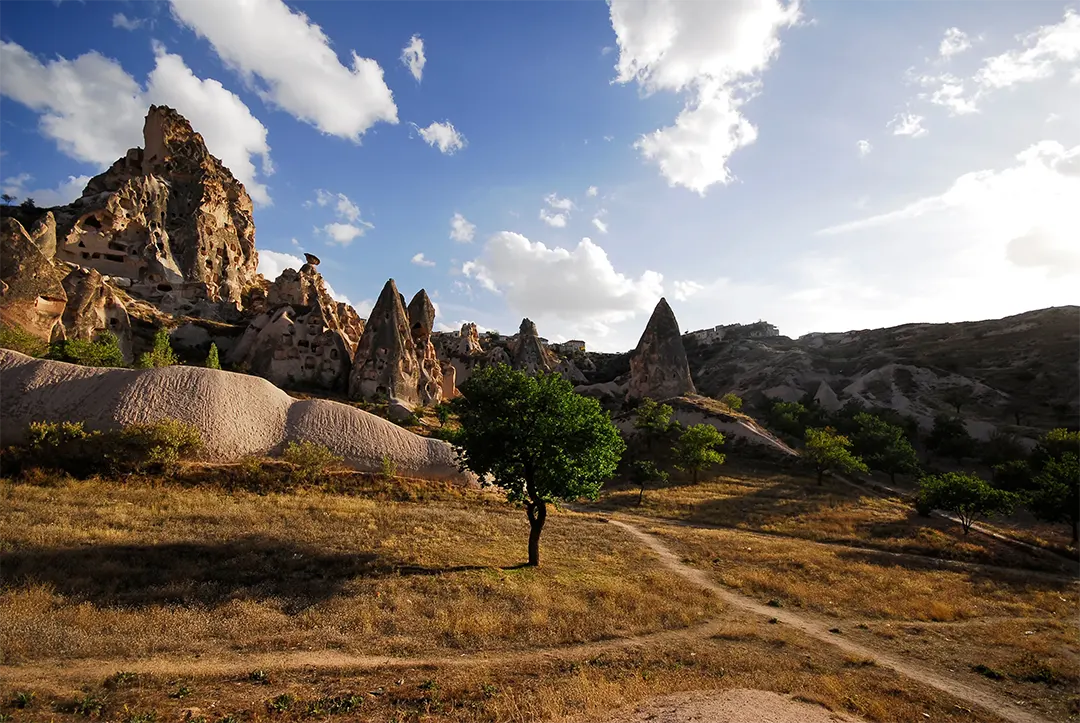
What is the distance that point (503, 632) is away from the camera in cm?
1261

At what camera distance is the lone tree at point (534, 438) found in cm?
1864

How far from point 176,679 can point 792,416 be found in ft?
230

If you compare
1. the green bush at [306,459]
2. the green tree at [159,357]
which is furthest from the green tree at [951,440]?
the green tree at [159,357]

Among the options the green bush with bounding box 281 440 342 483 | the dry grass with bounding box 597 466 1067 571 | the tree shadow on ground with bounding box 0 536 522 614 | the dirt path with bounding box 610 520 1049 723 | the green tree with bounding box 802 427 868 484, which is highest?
the green bush with bounding box 281 440 342 483

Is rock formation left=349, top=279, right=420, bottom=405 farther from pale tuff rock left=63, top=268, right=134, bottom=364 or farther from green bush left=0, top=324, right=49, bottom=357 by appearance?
green bush left=0, top=324, right=49, bottom=357

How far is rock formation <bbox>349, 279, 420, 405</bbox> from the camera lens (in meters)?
51.5

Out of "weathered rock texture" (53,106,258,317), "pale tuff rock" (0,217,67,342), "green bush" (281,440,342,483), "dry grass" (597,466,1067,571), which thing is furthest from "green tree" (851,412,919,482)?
"weathered rock texture" (53,106,258,317)

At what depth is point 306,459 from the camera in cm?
2673

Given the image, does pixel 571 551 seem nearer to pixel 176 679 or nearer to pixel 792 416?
pixel 176 679

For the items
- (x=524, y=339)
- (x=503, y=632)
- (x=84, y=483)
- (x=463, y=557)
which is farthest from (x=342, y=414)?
(x=524, y=339)

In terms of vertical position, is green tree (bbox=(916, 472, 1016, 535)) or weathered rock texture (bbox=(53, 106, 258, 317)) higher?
weathered rock texture (bbox=(53, 106, 258, 317))

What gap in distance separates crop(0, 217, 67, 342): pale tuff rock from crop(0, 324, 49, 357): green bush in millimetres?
1736

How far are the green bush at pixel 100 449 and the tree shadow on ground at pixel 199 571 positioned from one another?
33.7 ft

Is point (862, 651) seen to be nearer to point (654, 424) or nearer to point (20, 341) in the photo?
point (654, 424)
